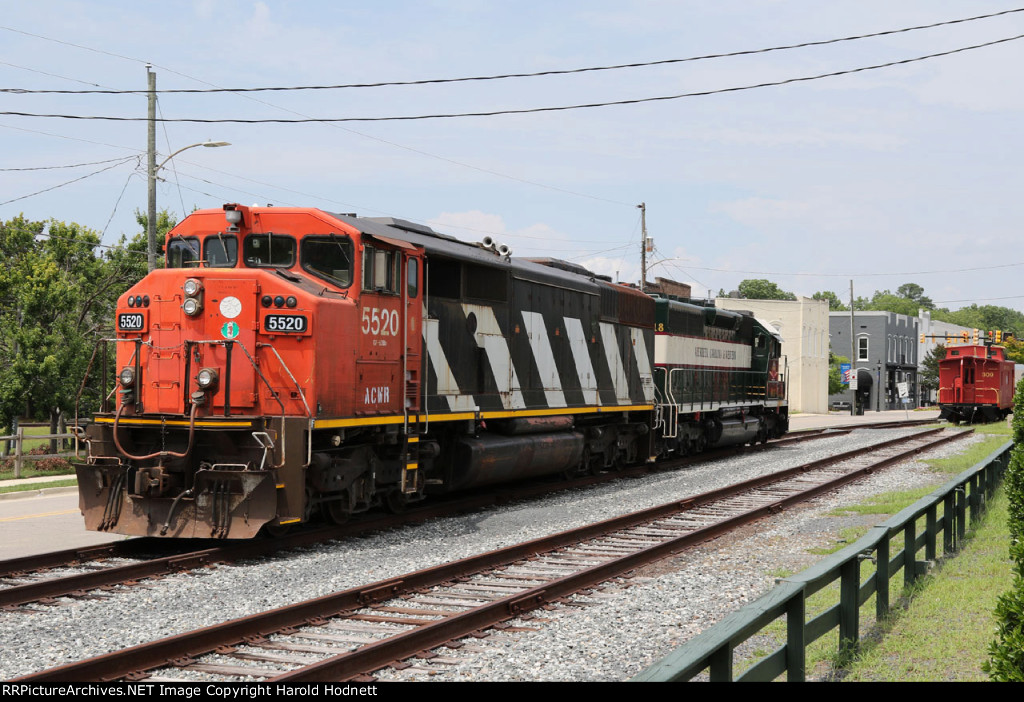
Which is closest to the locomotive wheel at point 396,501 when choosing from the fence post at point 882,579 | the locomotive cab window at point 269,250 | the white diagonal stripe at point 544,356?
the locomotive cab window at point 269,250

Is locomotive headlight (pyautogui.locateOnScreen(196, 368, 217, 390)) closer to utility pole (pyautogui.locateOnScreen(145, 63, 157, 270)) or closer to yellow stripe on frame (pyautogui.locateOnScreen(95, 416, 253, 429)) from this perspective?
yellow stripe on frame (pyautogui.locateOnScreen(95, 416, 253, 429))

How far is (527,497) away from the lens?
16.1 meters

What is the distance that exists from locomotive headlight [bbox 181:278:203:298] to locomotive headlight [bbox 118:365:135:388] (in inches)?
46.8

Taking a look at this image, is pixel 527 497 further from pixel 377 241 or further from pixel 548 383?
pixel 377 241

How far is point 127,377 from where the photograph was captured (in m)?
11.1

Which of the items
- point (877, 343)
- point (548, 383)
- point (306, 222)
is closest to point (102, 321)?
point (548, 383)

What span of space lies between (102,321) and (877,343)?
6715cm

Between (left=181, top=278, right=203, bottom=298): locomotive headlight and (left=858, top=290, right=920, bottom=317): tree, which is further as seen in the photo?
(left=858, top=290, right=920, bottom=317): tree

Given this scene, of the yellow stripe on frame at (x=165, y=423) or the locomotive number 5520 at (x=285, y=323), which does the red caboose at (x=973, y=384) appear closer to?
the locomotive number 5520 at (x=285, y=323)

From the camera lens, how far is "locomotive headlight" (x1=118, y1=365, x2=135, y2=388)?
11.0m

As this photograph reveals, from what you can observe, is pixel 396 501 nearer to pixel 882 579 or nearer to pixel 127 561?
pixel 127 561

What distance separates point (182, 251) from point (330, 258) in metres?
1.98

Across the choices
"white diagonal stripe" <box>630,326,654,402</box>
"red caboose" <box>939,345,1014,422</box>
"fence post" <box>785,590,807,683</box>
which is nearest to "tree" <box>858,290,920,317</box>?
"red caboose" <box>939,345,1014,422</box>

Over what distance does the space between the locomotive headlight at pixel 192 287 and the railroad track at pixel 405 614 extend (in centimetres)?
418
